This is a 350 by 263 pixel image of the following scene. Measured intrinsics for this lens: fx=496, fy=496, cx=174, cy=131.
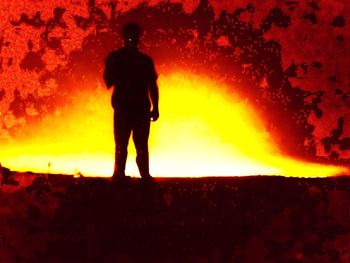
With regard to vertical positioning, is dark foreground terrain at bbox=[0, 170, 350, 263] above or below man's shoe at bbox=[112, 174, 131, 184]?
below

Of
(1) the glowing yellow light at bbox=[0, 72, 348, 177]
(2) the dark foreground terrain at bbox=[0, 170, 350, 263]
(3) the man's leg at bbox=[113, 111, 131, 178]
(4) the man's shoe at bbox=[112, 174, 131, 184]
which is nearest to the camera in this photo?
(2) the dark foreground terrain at bbox=[0, 170, 350, 263]

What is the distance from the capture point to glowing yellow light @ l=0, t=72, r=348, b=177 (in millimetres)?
5668

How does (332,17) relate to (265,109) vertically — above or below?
above

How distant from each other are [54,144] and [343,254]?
3492 mm

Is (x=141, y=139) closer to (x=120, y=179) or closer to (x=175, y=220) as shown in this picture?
(x=120, y=179)

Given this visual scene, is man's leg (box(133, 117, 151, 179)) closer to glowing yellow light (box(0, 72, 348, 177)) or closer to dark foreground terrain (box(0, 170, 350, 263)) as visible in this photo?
dark foreground terrain (box(0, 170, 350, 263))

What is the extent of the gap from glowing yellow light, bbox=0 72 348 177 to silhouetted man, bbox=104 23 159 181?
1676mm

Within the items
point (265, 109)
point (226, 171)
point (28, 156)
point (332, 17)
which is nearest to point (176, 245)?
point (226, 171)

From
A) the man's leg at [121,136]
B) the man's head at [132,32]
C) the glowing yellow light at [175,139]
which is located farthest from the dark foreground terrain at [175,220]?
the glowing yellow light at [175,139]

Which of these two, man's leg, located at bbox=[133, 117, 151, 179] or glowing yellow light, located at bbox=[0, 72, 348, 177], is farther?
glowing yellow light, located at bbox=[0, 72, 348, 177]

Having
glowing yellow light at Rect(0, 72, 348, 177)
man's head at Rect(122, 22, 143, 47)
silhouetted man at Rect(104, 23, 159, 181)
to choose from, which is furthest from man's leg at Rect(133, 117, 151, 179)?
glowing yellow light at Rect(0, 72, 348, 177)

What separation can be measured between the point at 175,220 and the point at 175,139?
7.15 feet

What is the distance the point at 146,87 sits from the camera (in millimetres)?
4062

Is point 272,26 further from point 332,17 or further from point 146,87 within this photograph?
point 146,87
